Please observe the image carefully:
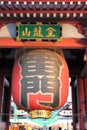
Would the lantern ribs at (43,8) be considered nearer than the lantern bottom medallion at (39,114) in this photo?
Yes

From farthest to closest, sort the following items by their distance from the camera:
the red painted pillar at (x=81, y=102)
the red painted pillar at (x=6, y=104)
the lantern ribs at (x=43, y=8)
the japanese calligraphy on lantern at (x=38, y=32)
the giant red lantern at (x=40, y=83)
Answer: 1. the red painted pillar at (x=6, y=104)
2. the red painted pillar at (x=81, y=102)
3. the japanese calligraphy on lantern at (x=38, y=32)
4. the giant red lantern at (x=40, y=83)
5. the lantern ribs at (x=43, y=8)

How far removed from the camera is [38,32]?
21.0 feet

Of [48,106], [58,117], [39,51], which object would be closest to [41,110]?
[48,106]

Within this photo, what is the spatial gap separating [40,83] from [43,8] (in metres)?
1.90

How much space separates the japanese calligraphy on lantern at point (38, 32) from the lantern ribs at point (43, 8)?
0.34m

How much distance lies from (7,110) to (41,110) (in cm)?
395

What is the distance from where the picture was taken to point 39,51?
6559 millimetres

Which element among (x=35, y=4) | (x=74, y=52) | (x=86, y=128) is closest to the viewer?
(x=35, y=4)

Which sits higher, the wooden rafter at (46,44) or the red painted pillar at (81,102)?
the wooden rafter at (46,44)

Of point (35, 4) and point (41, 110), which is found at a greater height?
point (35, 4)

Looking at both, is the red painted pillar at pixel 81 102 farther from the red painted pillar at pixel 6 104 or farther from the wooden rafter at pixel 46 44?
the wooden rafter at pixel 46 44

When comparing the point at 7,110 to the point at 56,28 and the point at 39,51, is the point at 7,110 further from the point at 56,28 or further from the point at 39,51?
the point at 56,28

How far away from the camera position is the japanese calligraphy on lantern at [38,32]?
6.36 meters

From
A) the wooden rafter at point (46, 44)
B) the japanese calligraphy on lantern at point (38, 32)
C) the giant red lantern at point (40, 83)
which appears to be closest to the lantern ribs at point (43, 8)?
the japanese calligraphy on lantern at point (38, 32)
